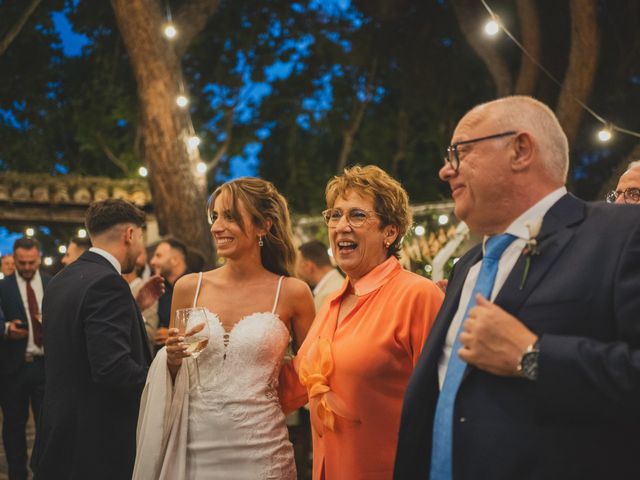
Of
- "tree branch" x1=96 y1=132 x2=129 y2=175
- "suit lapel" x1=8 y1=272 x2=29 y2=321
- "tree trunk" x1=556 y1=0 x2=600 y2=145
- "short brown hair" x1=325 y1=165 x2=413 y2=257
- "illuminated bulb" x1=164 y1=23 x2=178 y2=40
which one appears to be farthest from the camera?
"tree branch" x1=96 y1=132 x2=129 y2=175

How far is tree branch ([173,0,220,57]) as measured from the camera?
29.1ft

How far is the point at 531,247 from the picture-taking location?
73.8 inches

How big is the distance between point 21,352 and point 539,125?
5737mm

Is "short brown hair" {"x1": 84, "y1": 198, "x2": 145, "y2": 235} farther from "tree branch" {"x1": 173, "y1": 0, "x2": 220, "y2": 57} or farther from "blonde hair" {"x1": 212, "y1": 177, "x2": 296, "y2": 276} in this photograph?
"tree branch" {"x1": 173, "y1": 0, "x2": 220, "y2": 57}

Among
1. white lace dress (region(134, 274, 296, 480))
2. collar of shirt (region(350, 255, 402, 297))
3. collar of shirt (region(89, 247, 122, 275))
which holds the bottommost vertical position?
white lace dress (region(134, 274, 296, 480))

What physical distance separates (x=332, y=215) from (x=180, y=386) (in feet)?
3.31

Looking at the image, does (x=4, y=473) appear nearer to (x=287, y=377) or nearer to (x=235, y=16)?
(x=287, y=377)

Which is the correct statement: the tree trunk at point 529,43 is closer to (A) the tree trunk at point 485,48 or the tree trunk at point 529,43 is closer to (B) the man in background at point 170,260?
(A) the tree trunk at point 485,48

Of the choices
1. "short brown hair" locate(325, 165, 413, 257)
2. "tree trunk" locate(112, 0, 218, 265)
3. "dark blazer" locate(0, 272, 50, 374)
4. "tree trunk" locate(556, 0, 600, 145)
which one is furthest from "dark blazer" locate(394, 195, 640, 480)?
"tree trunk" locate(556, 0, 600, 145)

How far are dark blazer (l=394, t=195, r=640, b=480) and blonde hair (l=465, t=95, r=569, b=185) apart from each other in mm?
127

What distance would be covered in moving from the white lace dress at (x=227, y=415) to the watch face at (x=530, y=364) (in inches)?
68.0

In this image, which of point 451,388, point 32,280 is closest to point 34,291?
point 32,280

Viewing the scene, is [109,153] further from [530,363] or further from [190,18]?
A: [530,363]

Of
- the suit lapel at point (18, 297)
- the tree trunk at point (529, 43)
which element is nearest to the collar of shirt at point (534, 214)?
the suit lapel at point (18, 297)
